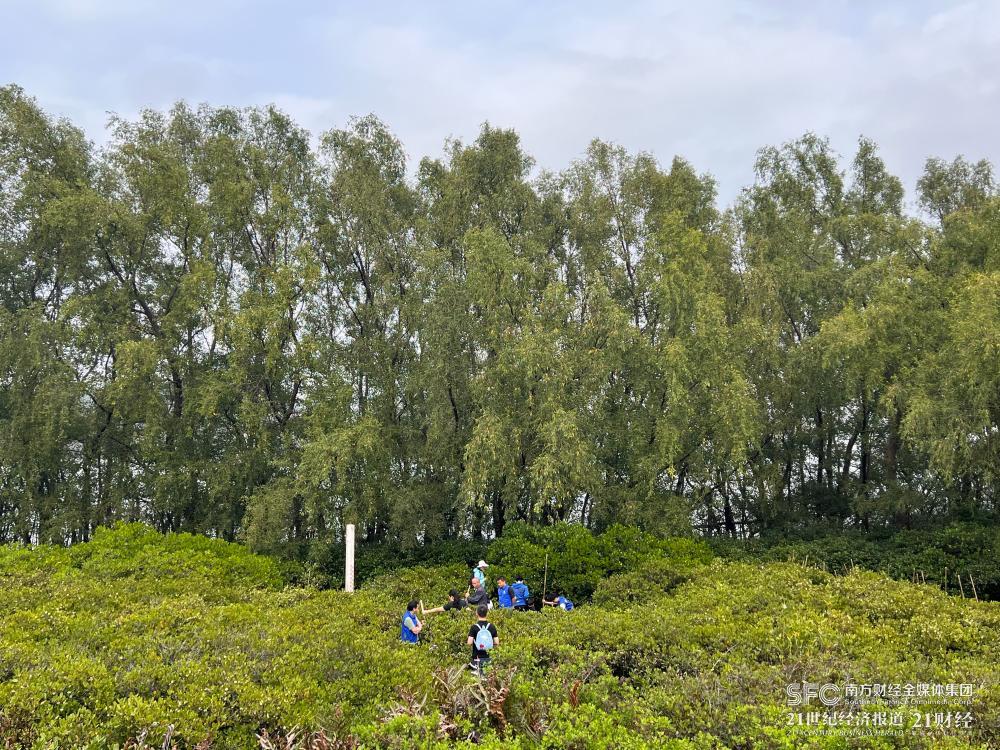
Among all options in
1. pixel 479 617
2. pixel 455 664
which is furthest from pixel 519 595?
pixel 455 664

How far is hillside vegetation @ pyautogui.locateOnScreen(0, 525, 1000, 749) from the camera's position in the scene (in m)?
4.50

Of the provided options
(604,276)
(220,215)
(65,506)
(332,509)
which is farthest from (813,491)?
(65,506)

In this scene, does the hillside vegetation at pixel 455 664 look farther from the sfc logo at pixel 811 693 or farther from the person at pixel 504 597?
the person at pixel 504 597

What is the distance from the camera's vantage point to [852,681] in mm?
5539

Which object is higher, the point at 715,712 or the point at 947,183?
the point at 947,183

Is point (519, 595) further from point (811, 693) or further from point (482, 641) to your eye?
point (811, 693)

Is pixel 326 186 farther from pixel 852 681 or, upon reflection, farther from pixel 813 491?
pixel 852 681

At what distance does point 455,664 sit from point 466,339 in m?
11.3

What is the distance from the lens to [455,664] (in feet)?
23.0

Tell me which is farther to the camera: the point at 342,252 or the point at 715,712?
the point at 342,252

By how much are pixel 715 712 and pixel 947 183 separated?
22.3m

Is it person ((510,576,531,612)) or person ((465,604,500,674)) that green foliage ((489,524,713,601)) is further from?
person ((465,604,500,674))

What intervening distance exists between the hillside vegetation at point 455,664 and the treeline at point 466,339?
18.6 ft

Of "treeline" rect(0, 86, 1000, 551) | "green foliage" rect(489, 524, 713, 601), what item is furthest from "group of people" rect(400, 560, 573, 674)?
"treeline" rect(0, 86, 1000, 551)
